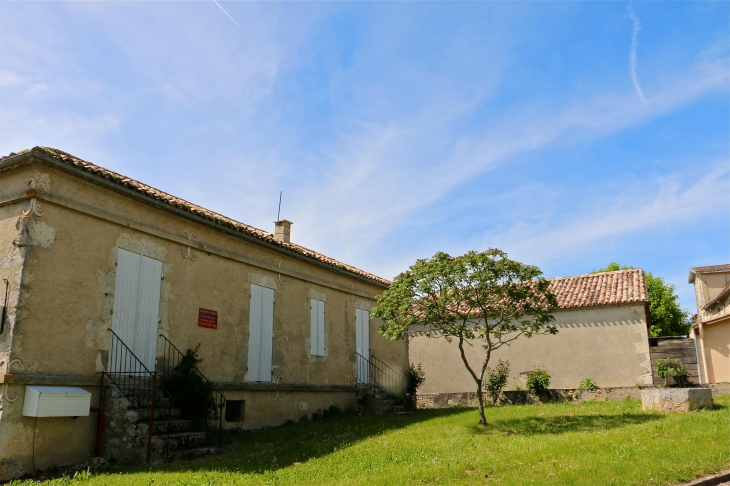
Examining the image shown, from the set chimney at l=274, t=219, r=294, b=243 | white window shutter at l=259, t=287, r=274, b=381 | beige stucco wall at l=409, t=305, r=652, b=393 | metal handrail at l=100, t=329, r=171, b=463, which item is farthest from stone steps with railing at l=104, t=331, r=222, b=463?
beige stucco wall at l=409, t=305, r=652, b=393

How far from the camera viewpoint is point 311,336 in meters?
14.4

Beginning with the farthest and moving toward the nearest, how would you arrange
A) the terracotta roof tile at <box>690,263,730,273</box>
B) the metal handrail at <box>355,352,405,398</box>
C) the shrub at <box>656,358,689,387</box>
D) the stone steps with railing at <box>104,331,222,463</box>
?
the terracotta roof tile at <box>690,263,730,273</box>, the shrub at <box>656,358,689,387</box>, the metal handrail at <box>355,352,405,398</box>, the stone steps with railing at <box>104,331,222,463</box>

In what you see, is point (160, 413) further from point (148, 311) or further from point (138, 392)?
point (148, 311)

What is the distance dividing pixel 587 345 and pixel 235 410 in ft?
40.0

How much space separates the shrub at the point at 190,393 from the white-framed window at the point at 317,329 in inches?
157

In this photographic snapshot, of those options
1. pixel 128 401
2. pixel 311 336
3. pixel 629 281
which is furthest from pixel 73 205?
pixel 629 281

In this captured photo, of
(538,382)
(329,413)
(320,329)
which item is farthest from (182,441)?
(538,382)

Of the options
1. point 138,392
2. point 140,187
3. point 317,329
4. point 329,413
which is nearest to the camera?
point 138,392

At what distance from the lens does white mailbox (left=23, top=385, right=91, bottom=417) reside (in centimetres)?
816

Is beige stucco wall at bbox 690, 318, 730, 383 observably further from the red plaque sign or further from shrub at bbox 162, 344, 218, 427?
shrub at bbox 162, 344, 218, 427

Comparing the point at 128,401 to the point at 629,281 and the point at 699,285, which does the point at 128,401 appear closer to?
the point at 629,281

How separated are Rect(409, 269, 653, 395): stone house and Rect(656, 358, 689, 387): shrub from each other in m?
0.72

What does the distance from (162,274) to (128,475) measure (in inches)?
156

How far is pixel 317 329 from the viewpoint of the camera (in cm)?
1471
